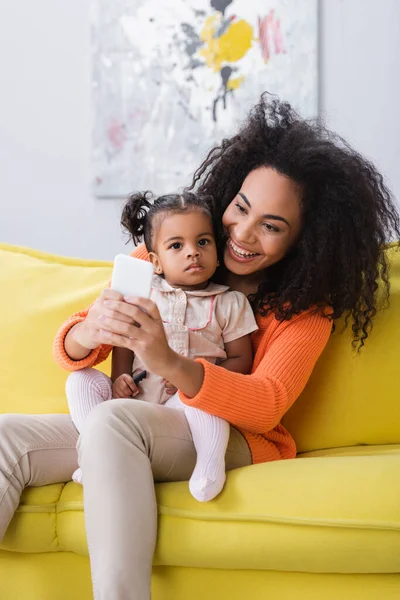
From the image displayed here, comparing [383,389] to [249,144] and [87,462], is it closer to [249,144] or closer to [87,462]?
[249,144]

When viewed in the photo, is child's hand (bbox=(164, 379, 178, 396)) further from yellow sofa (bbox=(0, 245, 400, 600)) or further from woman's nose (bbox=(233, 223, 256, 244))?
woman's nose (bbox=(233, 223, 256, 244))

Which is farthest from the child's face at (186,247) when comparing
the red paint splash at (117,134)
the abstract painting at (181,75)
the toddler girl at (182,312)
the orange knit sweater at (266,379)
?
the red paint splash at (117,134)

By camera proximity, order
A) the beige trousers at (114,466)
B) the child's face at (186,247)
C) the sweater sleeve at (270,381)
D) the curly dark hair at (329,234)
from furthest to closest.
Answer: the curly dark hair at (329,234) < the child's face at (186,247) < the sweater sleeve at (270,381) < the beige trousers at (114,466)

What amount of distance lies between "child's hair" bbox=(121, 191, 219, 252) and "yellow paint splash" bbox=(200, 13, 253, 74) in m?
1.49

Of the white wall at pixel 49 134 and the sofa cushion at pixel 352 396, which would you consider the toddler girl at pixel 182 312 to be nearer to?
the sofa cushion at pixel 352 396

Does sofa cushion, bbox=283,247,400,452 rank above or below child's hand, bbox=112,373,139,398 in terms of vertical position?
below

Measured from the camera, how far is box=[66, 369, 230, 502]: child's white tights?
4.82ft

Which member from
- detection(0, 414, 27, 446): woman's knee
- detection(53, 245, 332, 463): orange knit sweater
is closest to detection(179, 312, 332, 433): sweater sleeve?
detection(53, 245, 332, 463): orange knit sweater

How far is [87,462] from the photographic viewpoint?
4.74 ft

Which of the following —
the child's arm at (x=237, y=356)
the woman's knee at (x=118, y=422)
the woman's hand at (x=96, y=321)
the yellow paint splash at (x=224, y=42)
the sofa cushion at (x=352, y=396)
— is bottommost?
the sofa cushion at (x=352, y=396)

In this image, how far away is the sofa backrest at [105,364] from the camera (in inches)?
74.0

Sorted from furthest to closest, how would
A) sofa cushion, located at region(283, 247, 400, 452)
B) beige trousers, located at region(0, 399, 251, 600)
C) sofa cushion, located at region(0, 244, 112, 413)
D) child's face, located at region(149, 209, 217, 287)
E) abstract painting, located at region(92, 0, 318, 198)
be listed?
abstract painting, located at region(92, 0, 318, 198)
sofa cushion, located at region(0, 244, 112, 413)
sofa cushion, located at region(283, 247, 400, 452)
child's face, located at region(149, 209, 217, 287)
beige trousers, located at region(0, 399, 251, 600)

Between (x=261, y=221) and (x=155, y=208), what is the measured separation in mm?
227

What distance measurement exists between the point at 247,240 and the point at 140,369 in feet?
1.16
